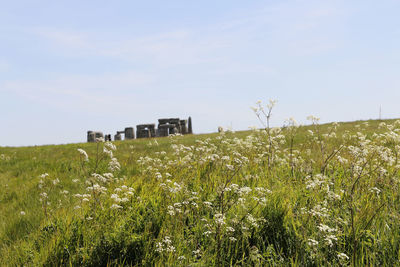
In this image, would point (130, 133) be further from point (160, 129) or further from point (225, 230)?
point (225, 230)

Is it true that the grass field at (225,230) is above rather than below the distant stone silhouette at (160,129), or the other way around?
below

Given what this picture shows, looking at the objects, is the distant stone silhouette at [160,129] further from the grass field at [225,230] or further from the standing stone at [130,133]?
the grass field at [225,230]

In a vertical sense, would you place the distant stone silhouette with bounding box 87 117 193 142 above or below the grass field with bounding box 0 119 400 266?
above

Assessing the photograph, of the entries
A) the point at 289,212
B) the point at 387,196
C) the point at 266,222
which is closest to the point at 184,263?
the point at 266,222

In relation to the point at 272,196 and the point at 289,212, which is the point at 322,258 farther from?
the point at 272,196

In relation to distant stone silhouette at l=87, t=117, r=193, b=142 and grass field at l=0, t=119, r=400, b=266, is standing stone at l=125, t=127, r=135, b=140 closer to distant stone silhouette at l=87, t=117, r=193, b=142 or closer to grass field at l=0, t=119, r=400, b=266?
distant stone silhouette at l=87, t=117, r=193, b=142

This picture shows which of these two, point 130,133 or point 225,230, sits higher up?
point 130,133

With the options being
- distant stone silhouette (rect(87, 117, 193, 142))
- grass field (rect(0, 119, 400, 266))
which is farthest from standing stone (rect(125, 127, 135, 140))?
grass field (rect(0, 119, 400, 266))

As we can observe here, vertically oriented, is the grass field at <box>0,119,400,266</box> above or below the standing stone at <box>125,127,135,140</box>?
below

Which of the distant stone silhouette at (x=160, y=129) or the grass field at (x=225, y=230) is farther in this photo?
the distant stone silhouette at (x=160, y=129)

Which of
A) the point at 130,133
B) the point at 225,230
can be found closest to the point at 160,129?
the point at 130,133

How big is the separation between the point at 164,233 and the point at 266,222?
144cm

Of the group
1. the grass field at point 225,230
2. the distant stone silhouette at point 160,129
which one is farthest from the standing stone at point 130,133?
the grass field at point 225,230

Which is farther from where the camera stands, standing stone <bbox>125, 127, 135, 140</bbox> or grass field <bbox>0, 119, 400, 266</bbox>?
standing stone <bbox>125, 127, 135, 140</bbox>
